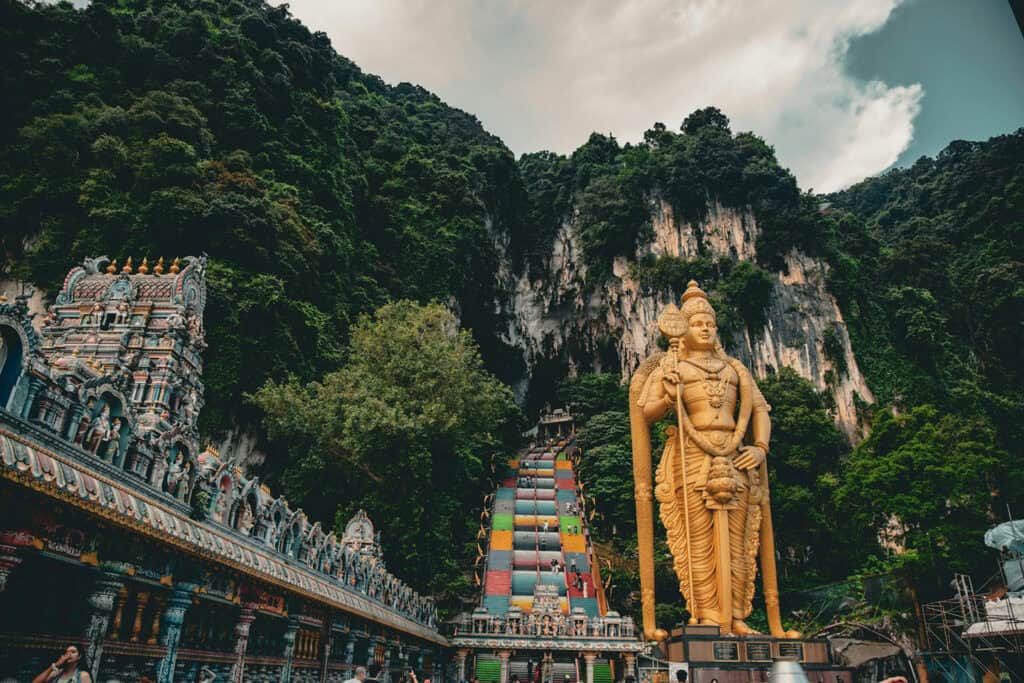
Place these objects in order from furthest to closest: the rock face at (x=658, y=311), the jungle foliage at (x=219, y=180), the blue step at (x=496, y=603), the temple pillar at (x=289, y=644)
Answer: the rock face at (x=658, y=311) < the blue step at (x=496, y=603) < the jungle foliage at (x=219, y=180) < the temple pillar at (x=289, y=644)

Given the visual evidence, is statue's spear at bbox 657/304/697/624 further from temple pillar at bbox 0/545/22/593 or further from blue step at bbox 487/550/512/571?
blue step at bbox 487/550/512/571

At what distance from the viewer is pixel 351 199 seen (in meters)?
27.3

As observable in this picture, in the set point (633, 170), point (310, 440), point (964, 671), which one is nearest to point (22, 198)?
point (310, 440)

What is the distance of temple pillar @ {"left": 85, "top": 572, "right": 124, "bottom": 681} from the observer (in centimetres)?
419

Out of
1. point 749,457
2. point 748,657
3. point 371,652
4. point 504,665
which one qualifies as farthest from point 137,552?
point 504,665

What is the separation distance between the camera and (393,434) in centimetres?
1505

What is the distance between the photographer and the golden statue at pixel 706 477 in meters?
8.24

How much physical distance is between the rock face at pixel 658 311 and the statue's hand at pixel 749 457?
2349 centimetres

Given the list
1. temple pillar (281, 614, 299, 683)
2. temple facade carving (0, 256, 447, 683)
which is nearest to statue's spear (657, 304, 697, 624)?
temple facade carving (0, 256, 447, 683)

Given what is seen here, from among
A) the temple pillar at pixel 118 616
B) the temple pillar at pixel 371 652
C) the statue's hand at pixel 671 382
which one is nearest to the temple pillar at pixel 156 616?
the temple pillar at pixel 118 616

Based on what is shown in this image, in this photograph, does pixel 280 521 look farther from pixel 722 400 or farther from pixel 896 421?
pixel 896 421

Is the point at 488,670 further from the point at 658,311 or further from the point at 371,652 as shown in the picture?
the point at 658,311

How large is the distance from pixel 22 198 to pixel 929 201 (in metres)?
45.4

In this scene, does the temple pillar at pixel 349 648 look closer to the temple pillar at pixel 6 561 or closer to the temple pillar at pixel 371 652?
the temple pillar at pixel 371 652
